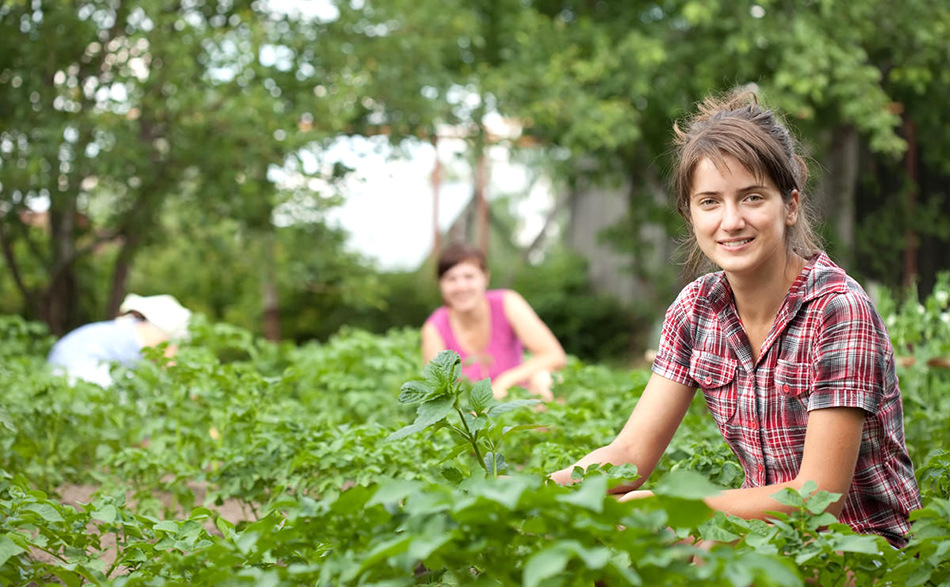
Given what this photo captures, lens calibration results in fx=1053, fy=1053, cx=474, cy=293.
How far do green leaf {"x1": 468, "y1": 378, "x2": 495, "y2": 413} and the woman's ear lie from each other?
756 millimetres

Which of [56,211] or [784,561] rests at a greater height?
[56,211]

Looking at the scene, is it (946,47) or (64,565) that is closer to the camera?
(64,565)

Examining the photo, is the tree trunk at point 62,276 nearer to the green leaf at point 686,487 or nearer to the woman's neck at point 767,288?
the woman's neck at point 767,288

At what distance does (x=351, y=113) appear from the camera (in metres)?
7.50

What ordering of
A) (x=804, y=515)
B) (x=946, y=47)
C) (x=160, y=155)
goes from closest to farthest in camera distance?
(x=804, y=515) → (x=160, y=155) → (x=946, y=47)

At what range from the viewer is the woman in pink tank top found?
5.14 m

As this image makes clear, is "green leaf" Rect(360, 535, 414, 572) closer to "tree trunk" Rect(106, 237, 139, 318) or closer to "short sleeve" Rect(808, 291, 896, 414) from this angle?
"short sleeve" Rect(808, 291, 896, 414)

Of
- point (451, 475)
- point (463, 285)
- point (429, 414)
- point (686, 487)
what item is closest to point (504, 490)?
point (686, 487)

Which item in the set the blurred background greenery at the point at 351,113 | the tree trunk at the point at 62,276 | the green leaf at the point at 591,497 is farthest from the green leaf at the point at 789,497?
the tree trunk at the point at 62,276

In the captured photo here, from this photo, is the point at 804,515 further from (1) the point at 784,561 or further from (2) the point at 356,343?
(2) the point at 356,343

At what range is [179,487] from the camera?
3.11 m

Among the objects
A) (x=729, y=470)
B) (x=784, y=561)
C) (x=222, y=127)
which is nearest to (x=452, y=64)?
(x=222, y=127)

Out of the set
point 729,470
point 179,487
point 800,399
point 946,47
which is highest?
point 946,47

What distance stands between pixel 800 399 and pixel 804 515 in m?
0.45
